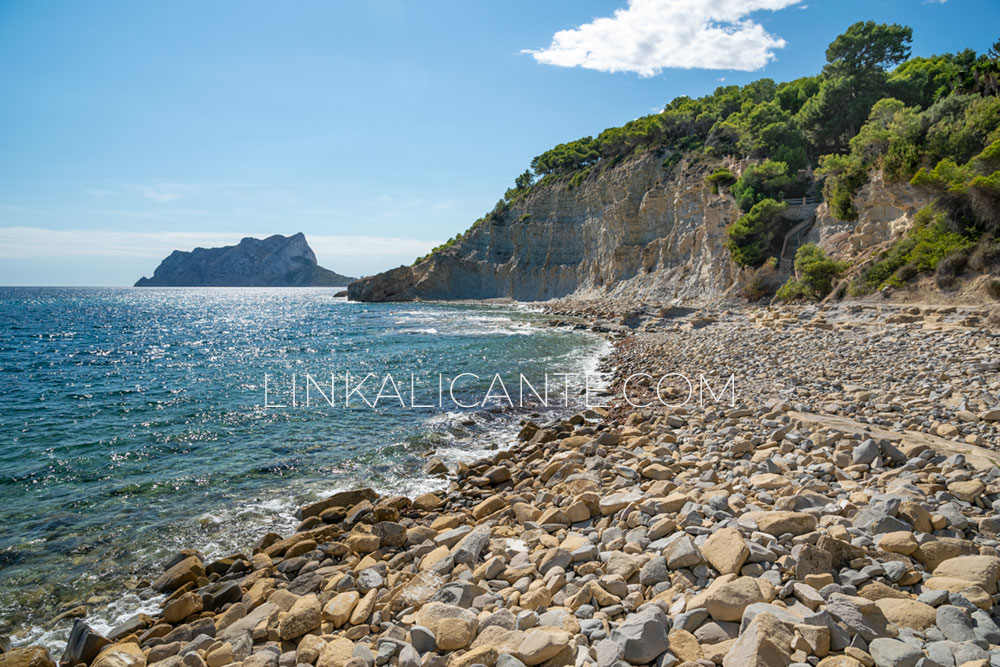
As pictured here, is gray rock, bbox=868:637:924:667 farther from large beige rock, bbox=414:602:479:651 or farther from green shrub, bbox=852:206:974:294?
green shrub, bbox=852:206:974:294

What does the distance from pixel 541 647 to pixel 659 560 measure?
1637 mm

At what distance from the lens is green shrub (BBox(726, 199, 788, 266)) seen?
34500 mm

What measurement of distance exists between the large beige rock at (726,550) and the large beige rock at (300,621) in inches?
163

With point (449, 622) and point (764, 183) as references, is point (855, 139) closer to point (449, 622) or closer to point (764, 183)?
point (764, 183)

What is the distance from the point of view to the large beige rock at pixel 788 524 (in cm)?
489

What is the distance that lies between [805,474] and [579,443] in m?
5.08

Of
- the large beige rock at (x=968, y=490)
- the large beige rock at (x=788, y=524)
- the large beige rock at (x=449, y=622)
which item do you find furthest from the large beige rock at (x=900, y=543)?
→ the large beige rock at (x=449, y=622)

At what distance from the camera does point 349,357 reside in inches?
1126

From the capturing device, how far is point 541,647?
3.77 m

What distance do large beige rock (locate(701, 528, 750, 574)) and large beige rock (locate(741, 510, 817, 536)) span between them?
1.48 ft

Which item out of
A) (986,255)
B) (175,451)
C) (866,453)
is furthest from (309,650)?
(986,255)

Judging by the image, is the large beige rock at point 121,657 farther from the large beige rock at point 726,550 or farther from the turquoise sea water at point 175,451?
the large beige rock at point 726,550

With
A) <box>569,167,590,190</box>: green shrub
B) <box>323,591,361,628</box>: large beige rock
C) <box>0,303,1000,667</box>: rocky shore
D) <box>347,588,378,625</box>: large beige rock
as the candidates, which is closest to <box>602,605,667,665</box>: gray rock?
<box>0,303,1000,667</box>: rocky shore

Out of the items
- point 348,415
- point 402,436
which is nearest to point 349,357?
point 348,415
